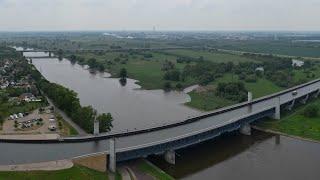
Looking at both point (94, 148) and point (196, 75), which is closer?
point (94, 148)

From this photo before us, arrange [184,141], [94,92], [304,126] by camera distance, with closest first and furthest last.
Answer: [184,141] < [304,126] < [94,92]

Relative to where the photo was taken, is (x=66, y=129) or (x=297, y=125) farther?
(x=297, y=125)

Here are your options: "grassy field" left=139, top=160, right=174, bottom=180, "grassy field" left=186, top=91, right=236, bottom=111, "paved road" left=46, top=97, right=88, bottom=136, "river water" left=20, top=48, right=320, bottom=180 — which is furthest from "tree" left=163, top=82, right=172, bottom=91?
"grassy field" left=139, top=160, right=174, bottom=180

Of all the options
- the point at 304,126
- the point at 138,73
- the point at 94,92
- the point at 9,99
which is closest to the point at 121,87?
the point at 94,92

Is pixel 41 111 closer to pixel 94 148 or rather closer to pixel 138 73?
pixel 94 148

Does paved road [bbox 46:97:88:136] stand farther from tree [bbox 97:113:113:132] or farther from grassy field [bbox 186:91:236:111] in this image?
grassy field [bbox 186:91:236:111]

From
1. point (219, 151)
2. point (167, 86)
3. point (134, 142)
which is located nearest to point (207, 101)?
point (167, 86)

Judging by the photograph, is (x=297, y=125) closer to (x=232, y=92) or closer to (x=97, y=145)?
(x=232, y=92)
